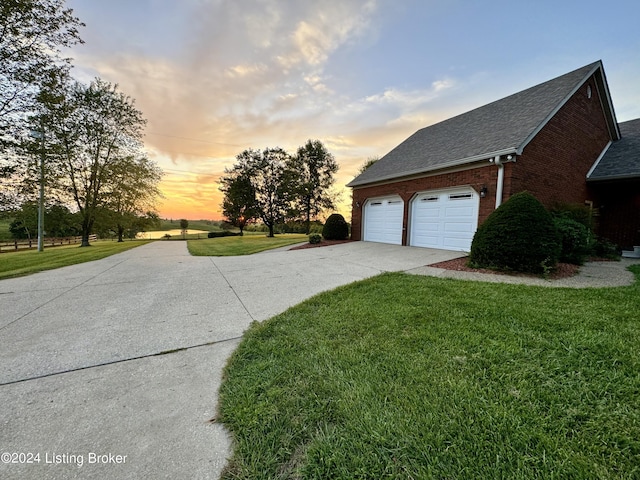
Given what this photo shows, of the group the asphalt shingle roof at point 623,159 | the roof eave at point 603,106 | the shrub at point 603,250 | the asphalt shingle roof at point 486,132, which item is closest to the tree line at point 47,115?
the asphalt shingle roof at point 486,132

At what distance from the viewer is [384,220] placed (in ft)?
40.2

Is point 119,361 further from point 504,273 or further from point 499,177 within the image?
point 499,177

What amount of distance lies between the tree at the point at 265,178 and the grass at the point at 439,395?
24.6 m

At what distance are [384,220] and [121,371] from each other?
11277 mm

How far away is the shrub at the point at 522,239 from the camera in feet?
18.2

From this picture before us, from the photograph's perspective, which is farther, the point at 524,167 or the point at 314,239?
the point at 314,239

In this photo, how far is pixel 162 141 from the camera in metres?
16.0

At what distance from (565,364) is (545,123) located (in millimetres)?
9393

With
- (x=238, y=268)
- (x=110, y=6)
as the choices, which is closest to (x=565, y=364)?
(x=238, y=268)

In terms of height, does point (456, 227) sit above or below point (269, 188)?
below

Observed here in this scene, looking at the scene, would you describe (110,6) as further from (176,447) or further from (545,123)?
(545,123)

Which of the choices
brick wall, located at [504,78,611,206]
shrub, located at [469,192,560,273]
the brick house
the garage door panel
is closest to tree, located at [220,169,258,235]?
the brick house

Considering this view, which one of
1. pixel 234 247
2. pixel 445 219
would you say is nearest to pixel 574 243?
pixel 445 219

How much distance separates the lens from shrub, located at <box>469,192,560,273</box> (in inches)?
219
